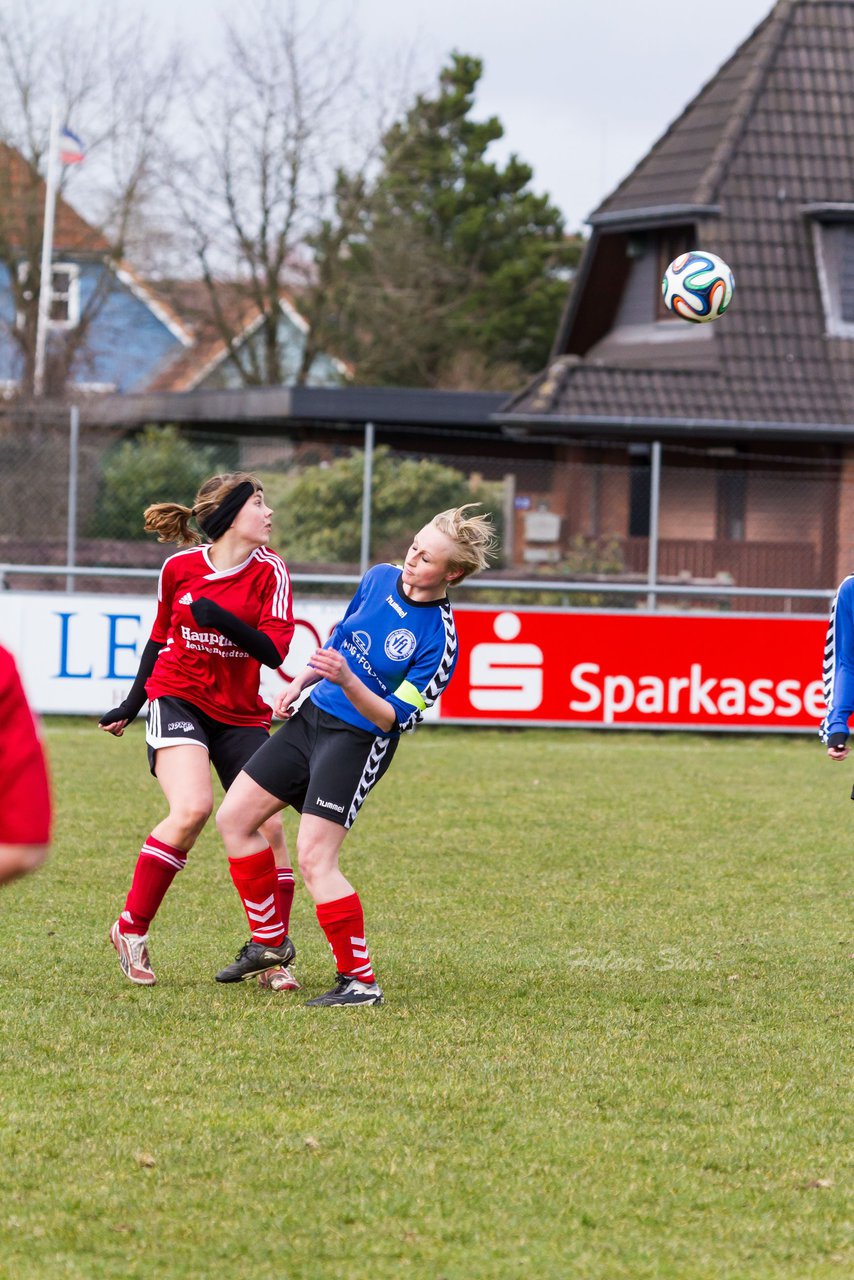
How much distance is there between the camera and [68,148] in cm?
3231

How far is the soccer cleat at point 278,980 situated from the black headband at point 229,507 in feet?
5.29

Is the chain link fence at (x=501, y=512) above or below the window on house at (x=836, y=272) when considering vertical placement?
below

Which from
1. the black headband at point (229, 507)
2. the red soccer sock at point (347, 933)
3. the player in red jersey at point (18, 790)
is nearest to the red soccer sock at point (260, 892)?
the red soccer sock at point (347, 933)

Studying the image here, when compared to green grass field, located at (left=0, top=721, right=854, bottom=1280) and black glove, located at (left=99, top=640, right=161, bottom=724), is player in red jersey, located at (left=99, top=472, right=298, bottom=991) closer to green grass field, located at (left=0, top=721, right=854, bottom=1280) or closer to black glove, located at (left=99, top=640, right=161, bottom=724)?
black glove, located at (left=99, top=640, right=161, bottom=724)

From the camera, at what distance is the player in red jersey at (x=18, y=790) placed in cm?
314

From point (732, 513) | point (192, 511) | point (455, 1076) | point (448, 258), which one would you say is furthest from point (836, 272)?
point (448, 258)

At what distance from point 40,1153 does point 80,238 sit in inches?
1339

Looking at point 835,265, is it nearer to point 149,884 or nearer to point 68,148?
point 68,148

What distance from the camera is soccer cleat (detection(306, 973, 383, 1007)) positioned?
6.07 m

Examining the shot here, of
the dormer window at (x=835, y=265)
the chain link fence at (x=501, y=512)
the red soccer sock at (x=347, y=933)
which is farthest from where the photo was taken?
the dormer window at (x=835, y=265)

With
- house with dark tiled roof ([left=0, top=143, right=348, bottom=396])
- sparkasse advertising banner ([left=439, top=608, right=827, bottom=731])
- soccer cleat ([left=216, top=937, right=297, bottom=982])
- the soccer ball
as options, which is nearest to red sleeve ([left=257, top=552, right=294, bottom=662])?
soccer cleat ([left=216, top=937, right=297, bottom=982])

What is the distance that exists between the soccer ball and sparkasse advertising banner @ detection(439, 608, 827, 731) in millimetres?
3532

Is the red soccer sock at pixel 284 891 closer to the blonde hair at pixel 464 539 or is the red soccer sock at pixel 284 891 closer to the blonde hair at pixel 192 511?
the blonde hair at pixel 192 511

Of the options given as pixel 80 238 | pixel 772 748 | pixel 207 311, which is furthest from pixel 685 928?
pixel 207 311
